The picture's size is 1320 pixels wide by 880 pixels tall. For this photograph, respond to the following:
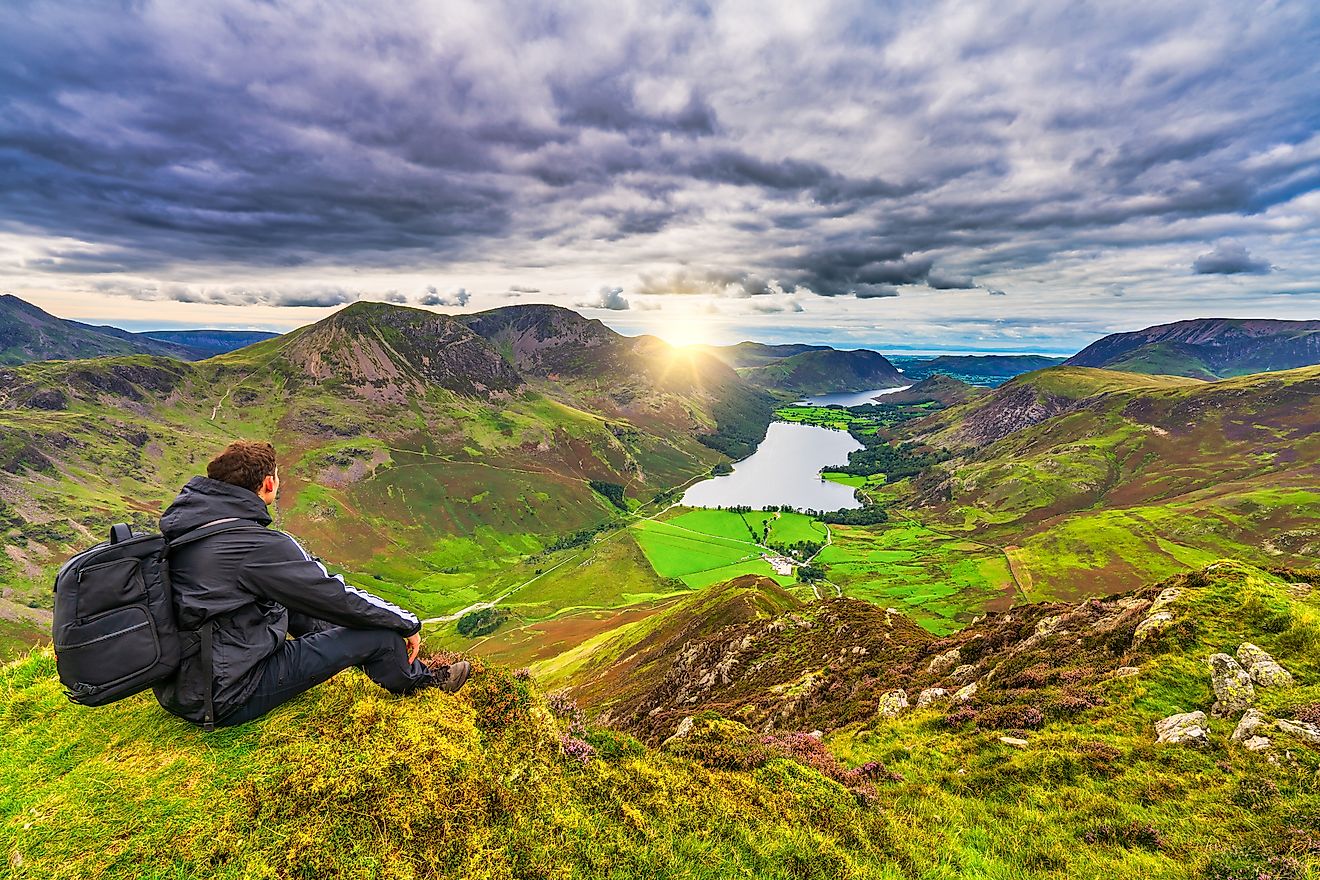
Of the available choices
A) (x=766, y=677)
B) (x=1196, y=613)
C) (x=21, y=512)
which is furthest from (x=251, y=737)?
(x=21, y=512)

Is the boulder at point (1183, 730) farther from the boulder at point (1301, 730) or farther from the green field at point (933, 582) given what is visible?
the green field at point (933, 582)

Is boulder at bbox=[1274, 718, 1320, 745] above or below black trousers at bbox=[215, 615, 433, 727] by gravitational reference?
below

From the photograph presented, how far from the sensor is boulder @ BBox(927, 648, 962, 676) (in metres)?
24.1

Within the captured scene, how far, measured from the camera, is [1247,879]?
28.9 feet

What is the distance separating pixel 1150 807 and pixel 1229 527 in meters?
218

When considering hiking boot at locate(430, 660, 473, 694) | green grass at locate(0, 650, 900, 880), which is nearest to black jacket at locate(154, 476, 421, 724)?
green grass at locate(0, 650, 900, 880)

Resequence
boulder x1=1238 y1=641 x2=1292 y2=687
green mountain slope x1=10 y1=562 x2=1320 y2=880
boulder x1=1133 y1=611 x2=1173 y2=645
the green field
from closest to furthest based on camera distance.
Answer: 1. green mountain slope x1=10 y1=562 x2=1320 y2=880
2. boulder x1=1238 y1=641 x2=1292 y2=687
3. boulder x1=1133 y1=611 x2=1173 y2=645
4. the green field

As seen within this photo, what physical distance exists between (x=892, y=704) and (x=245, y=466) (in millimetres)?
23075

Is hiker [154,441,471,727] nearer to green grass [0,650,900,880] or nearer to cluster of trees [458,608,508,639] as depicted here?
green grass [0,650,900,880]

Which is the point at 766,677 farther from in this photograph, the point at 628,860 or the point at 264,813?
the point at 264,813

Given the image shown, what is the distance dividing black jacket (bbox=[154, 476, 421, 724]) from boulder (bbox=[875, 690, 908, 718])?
2040 centimetres

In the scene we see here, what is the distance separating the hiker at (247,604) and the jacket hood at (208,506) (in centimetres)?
1

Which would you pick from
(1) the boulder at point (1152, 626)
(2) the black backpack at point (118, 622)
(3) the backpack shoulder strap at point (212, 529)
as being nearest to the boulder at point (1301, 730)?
(1) the boulder at point (1152, 626)

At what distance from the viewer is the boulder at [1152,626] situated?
58.5 feet
